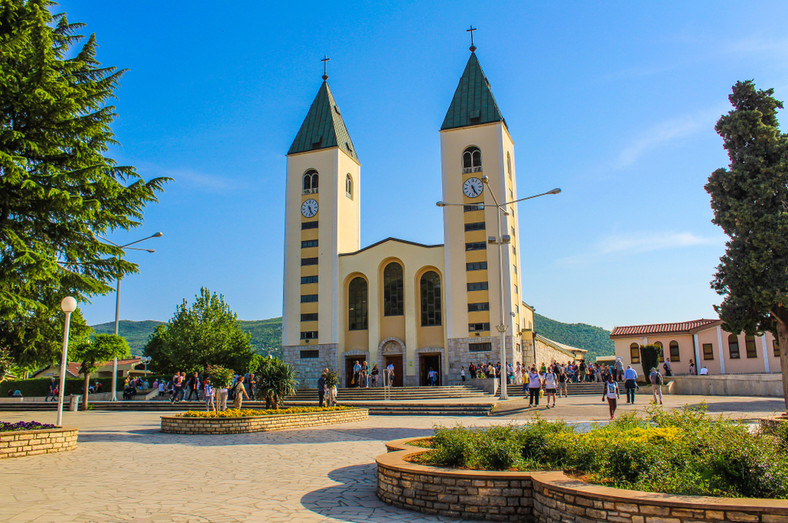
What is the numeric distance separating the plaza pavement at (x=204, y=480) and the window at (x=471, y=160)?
29054 mm

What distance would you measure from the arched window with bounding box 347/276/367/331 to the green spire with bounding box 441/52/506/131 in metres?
13.1

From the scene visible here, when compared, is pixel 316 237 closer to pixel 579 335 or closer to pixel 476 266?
pixel 476 266

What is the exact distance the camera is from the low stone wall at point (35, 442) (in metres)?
11.0

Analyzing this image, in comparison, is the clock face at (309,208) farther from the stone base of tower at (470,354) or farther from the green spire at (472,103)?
the stone base of tower at (470,354)

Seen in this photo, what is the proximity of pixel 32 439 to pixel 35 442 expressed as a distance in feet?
0.29

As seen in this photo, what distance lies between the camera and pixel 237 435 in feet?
49.6

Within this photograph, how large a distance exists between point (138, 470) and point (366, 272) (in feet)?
109

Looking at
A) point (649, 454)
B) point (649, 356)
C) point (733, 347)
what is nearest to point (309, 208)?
point (649, 356)

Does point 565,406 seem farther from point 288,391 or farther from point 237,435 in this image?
point 237,435

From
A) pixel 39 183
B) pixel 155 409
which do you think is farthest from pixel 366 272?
pixel 39 183

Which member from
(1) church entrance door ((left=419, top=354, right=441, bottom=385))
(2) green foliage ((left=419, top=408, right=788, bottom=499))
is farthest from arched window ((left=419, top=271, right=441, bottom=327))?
(2) green foliage ((left=419, top=408, right=788, bottom=499))

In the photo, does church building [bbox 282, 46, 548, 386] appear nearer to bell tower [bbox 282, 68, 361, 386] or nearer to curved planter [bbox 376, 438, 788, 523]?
bell tower [bbox 282, 68, 361, 386]

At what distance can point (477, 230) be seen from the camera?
39.9 meters

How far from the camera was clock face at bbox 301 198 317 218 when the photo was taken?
44469 mm
